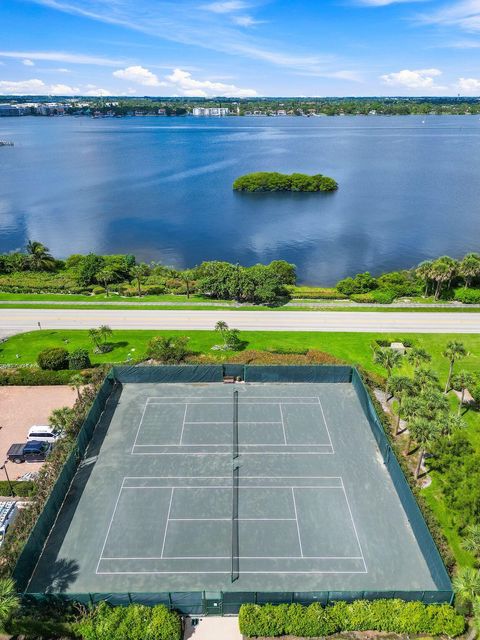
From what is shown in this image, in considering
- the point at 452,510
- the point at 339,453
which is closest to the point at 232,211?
the point at 339,453

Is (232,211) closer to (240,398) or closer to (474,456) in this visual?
(240,398)

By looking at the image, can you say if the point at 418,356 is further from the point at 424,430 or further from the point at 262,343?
the point at 262,343

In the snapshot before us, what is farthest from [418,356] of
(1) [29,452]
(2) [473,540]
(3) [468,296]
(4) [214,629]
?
(1) [29,452]

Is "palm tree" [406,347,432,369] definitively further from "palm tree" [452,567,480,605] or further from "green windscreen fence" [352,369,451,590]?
"palm tree" [452,567,480,605]

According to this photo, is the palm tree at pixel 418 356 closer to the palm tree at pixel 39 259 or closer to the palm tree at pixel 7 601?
the palm tree at pixel 7 601

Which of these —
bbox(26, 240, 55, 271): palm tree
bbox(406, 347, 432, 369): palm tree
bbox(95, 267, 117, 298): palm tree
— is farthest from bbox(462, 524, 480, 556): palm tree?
bbox(26, 240, 55, 271): palm tree
